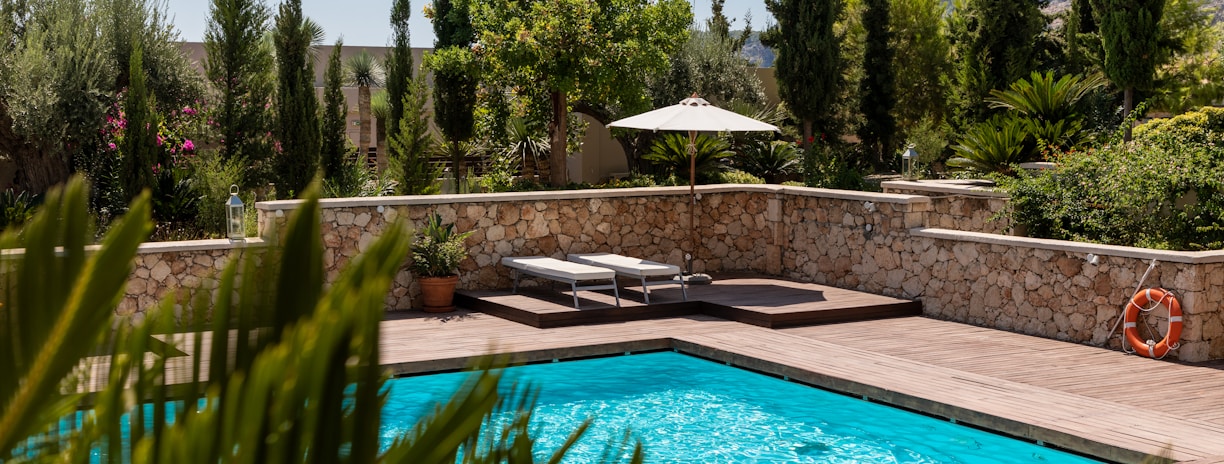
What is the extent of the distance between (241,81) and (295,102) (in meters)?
0.97

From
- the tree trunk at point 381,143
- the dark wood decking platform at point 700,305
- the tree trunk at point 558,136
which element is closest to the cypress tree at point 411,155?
the tree trunk at point 558,136

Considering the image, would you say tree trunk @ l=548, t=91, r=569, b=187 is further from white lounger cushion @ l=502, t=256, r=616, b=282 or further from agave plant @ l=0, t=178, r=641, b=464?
agave plant @ l=0, t=178, r=641, b=464

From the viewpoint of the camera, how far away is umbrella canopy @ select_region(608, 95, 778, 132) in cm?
1311

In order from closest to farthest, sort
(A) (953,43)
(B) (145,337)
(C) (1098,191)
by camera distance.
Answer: (B) (145,337)
(C) (1098,191)
(A) (953,43)

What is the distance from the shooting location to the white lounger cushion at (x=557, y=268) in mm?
11664

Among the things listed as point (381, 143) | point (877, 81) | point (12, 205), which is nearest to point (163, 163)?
point (12, 205)

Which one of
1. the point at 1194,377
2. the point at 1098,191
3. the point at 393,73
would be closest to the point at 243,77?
the point at 393,73

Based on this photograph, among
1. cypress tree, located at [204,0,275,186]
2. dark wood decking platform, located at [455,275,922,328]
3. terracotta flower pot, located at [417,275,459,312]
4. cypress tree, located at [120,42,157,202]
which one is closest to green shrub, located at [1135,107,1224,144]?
dark wood decking platform, located at [455,275,922,328]

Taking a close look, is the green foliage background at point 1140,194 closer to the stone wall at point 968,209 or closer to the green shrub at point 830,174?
the stone wall at point 968,209

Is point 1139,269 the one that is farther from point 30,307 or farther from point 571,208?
point 30,307

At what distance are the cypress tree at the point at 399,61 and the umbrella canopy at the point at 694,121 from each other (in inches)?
467

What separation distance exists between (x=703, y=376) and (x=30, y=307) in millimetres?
9551

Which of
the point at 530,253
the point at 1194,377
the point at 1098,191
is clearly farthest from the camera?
the point at 530,253

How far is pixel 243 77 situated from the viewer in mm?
16172
